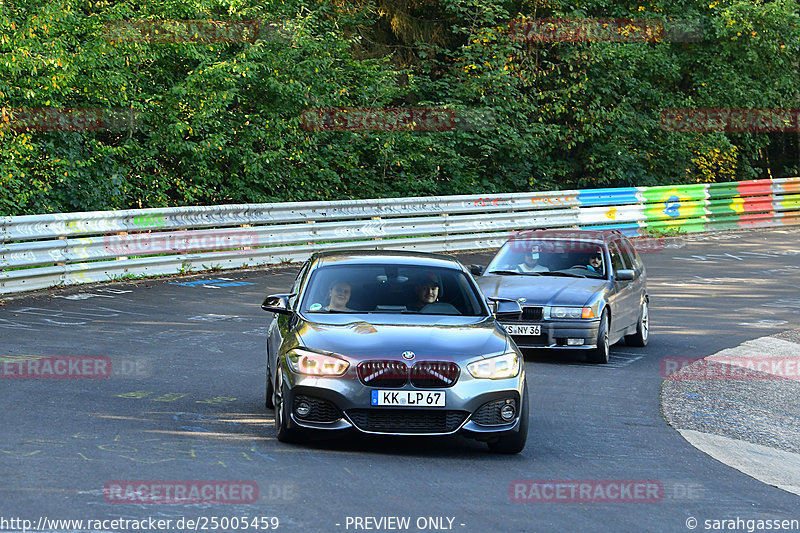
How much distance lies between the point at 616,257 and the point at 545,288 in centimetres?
159

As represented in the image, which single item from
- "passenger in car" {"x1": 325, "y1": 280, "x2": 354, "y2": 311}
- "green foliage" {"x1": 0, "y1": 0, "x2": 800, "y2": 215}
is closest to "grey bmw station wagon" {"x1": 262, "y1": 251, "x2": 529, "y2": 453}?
"passenger in car" {"x1": 325, "y1": 280, "x2": 354, "y2": 311}

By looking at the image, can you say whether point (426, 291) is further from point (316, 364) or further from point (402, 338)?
point (316, 364)

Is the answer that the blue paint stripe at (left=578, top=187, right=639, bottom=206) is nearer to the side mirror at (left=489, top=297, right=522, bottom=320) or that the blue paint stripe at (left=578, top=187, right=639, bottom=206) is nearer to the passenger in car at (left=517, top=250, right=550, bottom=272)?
the passenger in car at (left=517, top=250, right=550, bottom=272)

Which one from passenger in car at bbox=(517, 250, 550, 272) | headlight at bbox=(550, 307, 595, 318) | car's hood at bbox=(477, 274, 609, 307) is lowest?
headlight at bbox=(550, 307, 595, 318)

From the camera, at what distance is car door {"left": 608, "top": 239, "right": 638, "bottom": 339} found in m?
14.3

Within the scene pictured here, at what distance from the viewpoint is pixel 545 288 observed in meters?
14.2

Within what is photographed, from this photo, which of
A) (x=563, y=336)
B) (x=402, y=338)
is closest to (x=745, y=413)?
(x=563, y=336)

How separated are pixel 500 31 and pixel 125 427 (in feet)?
81.2

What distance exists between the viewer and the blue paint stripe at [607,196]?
29625 mm

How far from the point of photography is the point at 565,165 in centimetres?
3366

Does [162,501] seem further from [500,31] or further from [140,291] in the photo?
[500,31]

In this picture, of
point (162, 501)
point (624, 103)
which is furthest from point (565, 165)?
point (162, 501)

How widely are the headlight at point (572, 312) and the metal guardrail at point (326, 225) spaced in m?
7.61

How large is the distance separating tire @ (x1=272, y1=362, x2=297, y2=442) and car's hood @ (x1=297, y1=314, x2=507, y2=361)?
13.6 inches
